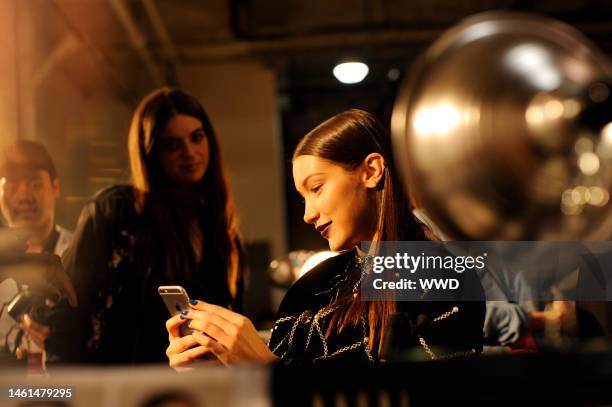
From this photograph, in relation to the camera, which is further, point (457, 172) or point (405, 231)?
point (405, 231)

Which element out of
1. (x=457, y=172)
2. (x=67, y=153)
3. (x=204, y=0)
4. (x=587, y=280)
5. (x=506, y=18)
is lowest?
(x=587, y=280)

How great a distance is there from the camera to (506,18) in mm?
1019

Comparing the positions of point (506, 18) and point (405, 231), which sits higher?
point (506, 18)

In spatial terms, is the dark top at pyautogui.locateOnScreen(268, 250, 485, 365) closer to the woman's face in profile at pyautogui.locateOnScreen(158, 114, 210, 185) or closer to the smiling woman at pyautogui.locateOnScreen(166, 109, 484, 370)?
the smiling woman at pyautogui.locateOnScreen(166, 109, 484, 370)

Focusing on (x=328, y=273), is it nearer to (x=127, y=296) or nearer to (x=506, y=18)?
(x=127, y=296)

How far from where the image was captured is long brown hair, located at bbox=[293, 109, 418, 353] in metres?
1.06

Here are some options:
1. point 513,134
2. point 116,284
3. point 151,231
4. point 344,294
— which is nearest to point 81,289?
point 116,284

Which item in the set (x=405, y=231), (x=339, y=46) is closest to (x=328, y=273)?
(x=405, y=231)

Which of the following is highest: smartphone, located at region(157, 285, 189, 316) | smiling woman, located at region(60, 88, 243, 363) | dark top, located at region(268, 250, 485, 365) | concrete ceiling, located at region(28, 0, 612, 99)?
concrete ceiling, located at region(28, 0, 612, 99)

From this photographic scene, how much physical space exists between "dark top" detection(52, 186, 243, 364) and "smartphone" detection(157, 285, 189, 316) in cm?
2

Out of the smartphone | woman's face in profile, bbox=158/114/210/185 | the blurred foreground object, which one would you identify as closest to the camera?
the smartphone

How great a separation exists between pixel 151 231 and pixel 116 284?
12 cm

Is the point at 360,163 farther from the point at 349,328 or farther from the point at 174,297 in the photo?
the point at 174,297

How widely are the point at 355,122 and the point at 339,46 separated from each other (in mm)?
158
